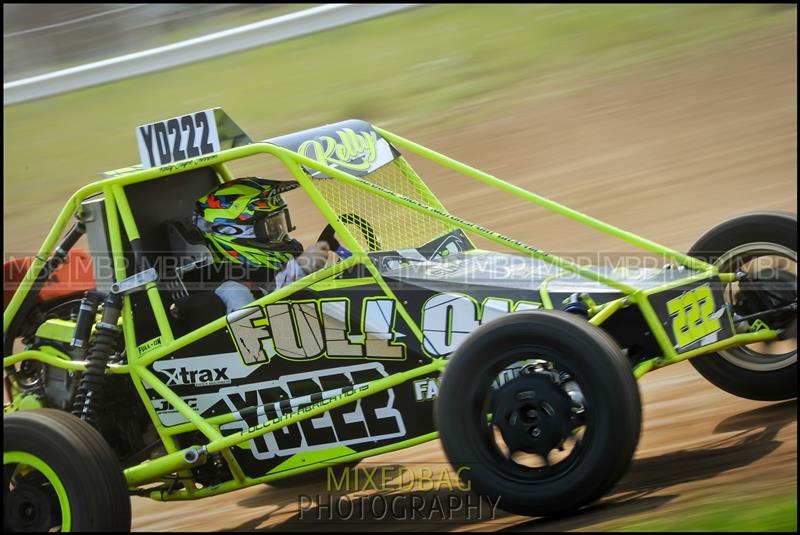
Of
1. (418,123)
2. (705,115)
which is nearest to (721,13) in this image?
(705,115)

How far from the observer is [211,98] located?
504 inches

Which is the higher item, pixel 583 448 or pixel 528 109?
pixel 528 109

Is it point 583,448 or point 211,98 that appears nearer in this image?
point 583,448

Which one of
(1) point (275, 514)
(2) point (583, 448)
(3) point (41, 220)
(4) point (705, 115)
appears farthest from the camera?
(3) point (41, 220)

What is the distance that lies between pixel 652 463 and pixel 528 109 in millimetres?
6985

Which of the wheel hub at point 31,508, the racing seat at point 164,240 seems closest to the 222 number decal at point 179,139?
the racing seat at point 164,240

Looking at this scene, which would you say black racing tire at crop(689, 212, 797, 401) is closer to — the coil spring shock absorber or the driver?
the driver

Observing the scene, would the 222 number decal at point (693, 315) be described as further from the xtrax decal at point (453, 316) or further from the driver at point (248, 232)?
the driver at point (248, 232)

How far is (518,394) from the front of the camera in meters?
3.95

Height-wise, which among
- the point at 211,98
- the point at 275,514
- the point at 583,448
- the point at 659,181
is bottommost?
the point at 275,514

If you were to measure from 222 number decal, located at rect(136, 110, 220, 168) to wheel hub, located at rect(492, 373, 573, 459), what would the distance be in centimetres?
183

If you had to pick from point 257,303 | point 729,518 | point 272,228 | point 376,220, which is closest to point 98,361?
point 257,303

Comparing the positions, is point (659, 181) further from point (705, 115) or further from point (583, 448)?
point (583, 448)

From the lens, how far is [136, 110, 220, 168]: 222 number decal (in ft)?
16.1
